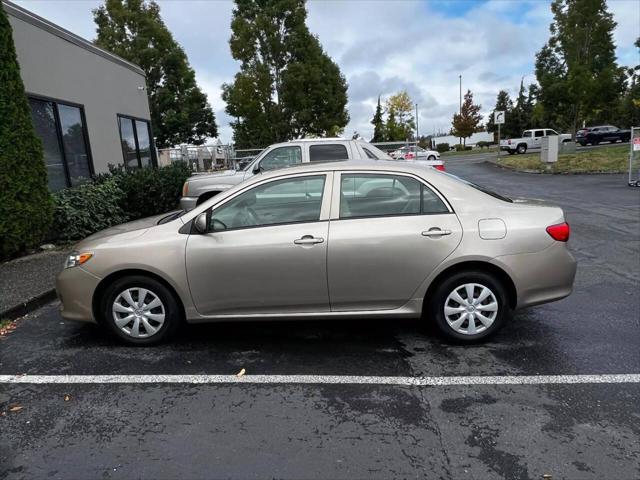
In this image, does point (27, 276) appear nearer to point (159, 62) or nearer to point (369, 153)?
point (369, 153)

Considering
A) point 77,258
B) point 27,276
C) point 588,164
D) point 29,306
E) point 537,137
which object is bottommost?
point 29,306

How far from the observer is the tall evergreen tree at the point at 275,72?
974 inches

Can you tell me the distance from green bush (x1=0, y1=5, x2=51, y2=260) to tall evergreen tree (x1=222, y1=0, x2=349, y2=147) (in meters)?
Result: 18.7

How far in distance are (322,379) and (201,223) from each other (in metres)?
1.62

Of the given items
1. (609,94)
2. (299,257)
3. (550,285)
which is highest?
(609,94)

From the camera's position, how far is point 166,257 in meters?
3.81

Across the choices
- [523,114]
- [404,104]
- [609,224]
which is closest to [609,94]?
[523,114]

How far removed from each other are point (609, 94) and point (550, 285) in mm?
37956

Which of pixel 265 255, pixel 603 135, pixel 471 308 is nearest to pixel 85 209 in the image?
pixel 265 255

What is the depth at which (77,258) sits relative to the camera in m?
3.96

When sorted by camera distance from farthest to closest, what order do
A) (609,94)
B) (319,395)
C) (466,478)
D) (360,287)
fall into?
(609,94)
(360,287)
(319,395)
(466,478)

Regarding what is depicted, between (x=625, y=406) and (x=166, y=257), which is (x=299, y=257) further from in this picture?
(x=625, y=406)

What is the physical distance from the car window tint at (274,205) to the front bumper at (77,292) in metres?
1.21

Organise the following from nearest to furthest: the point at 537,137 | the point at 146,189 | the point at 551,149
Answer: the point at 146,189, the point at 551,149, the point at 537,137
